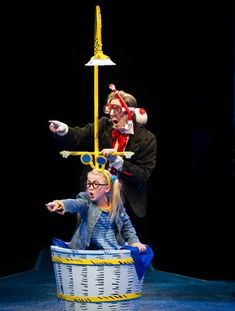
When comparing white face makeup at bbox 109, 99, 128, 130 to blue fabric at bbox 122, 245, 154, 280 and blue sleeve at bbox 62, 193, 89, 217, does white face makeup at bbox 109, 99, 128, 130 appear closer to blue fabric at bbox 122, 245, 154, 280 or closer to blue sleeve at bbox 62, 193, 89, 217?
blue sleeve at bbox 62, 193, 89, 217

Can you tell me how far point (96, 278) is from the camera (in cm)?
415

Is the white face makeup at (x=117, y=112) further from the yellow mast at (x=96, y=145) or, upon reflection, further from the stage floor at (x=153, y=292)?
the stage floor at (x=153, y=292)

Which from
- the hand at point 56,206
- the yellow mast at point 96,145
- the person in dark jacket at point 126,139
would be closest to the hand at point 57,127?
the person in dark jacket at point 126,139

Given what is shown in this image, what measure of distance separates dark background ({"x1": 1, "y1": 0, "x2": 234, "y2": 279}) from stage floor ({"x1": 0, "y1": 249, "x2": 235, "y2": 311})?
168mm

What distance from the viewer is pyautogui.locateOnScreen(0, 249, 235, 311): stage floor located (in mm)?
4793

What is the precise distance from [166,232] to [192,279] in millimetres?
309

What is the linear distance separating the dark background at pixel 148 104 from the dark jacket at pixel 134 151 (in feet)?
2.02

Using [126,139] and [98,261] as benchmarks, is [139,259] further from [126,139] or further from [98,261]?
[126,139]

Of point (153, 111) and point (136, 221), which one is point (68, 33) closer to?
point (153, 111)

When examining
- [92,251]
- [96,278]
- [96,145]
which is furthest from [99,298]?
[96,145]

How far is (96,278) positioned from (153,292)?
1099 mm

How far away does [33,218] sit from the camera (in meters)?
5.74

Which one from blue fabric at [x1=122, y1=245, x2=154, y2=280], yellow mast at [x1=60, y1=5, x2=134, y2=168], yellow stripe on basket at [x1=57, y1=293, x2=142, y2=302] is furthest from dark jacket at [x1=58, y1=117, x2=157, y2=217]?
yellow stripe on basket at [x1=57, y1=293, x2=142, y2=302]

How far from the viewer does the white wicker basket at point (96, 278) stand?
4137 mm
